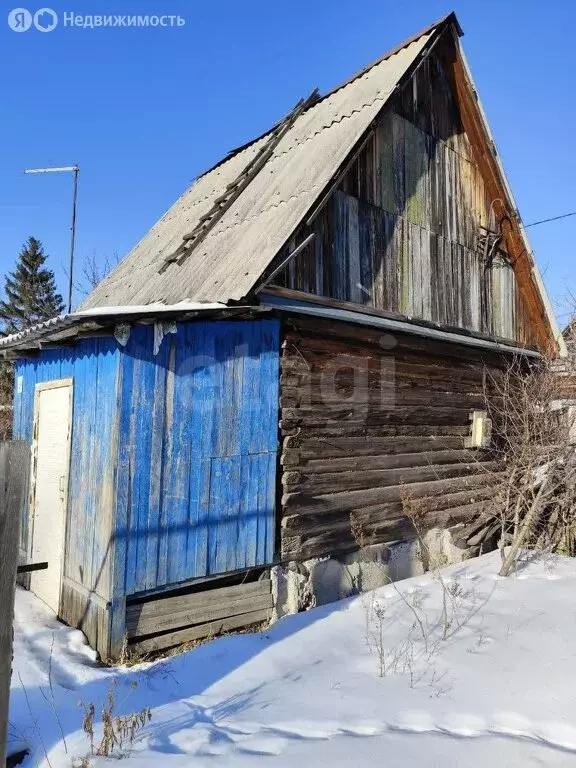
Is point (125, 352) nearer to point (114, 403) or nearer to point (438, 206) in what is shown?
point (114, 403)

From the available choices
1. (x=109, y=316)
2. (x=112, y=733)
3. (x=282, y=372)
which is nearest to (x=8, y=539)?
(x=112, y=733)

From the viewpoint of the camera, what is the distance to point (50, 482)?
6.32 metres

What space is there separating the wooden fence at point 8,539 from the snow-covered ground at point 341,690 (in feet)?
2.11

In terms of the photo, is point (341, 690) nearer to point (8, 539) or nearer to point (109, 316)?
point (8, 539)

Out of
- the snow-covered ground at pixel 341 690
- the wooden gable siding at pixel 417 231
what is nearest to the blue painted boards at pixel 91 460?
the snow-covered ground at pixel 341 690

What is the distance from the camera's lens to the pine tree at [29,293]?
30.2 metres

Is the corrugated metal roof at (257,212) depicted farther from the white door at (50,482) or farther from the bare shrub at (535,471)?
the bare shrub at (535,471)

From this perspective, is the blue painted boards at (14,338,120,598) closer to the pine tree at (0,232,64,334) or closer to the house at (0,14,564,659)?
the house at (0,14,564,659)

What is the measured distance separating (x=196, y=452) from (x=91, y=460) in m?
1.00

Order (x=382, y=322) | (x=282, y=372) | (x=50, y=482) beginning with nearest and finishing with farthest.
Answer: (x=282, y=372), (x=50, y=482), (x=382, y=322)

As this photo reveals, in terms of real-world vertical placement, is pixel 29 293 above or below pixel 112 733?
above

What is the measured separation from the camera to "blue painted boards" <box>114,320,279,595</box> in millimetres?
5102

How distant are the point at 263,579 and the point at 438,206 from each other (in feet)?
19.1

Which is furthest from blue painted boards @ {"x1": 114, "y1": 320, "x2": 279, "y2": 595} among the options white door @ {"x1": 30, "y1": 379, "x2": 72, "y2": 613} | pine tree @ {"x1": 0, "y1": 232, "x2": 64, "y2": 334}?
pine tree @ {"x1": 0, "y1": 232, "x2": 64, "y2": 334}
